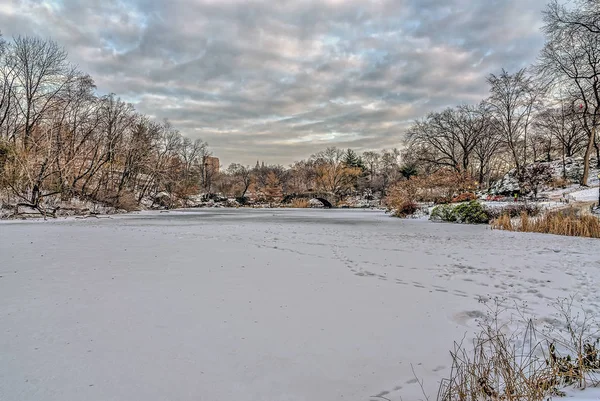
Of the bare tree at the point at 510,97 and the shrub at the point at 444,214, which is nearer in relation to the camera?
the shrub at the point at 444,214

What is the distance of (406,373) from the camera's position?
1.87 metres

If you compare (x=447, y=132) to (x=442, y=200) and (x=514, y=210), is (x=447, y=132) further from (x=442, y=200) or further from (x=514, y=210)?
(x=514, y=210)

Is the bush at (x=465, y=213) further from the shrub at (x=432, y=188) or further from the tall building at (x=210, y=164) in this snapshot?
the tall building at (x=210, y=164)

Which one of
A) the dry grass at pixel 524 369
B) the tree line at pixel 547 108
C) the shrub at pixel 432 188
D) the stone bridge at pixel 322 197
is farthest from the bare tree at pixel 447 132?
the dry grass at pixel 524 369

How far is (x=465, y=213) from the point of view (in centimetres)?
1316

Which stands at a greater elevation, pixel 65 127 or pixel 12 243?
pixel 65 127

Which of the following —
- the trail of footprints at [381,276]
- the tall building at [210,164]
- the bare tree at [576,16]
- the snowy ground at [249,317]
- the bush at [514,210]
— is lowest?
the snowy ground at [249,317]

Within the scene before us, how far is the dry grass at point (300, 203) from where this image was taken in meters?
36.3

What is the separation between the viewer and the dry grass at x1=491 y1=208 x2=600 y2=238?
753 cm

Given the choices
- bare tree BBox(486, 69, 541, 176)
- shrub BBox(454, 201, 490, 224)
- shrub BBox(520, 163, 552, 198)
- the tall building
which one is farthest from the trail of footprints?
the tall building

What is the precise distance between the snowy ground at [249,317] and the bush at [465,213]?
763 cm

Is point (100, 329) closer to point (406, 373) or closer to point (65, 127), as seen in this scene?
point (406, 373)

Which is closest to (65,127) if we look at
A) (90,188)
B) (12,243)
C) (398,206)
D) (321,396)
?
(90,188)

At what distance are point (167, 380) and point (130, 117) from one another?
2619 centimetres
